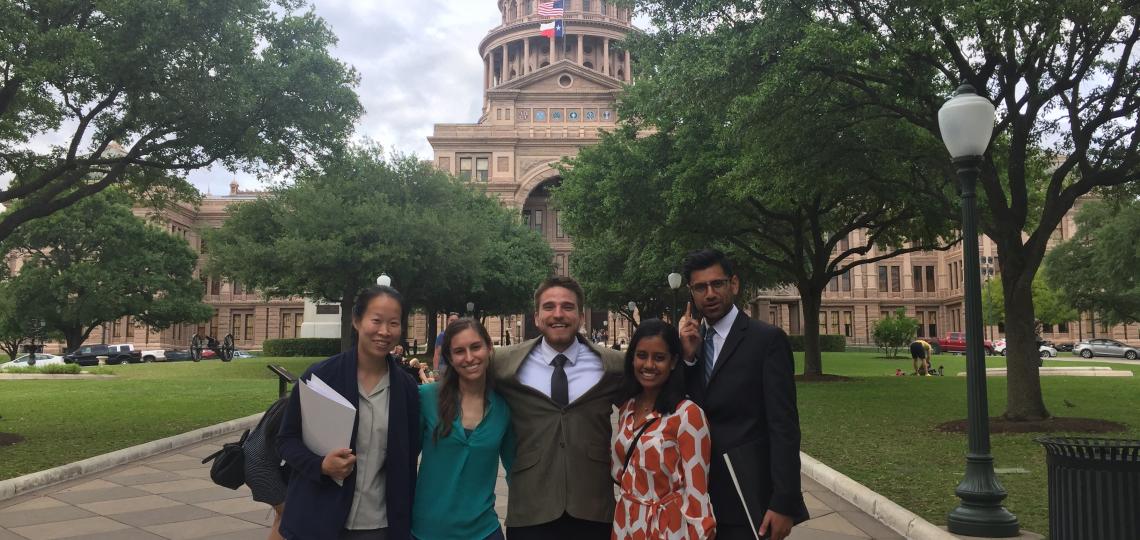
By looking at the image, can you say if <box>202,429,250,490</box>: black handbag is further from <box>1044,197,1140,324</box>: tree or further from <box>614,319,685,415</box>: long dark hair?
<box>1044,197,1140,324</box>: tree

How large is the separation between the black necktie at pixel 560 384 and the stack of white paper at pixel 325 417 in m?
0.87

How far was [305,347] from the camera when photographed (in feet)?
181

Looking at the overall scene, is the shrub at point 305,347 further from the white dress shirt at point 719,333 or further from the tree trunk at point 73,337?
the white dress shirt at point 719,333

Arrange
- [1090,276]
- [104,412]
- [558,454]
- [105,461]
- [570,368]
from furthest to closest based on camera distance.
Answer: [1090,276] → [104,412] → [105,461] → [570,368] → [558,454]

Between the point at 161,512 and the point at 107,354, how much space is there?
54.1 metres

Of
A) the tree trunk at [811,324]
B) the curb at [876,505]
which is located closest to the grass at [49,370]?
the tree trunk at [811,324]

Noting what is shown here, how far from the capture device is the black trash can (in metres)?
5.11

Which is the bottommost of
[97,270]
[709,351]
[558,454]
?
[558,454]

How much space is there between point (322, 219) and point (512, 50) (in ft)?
246

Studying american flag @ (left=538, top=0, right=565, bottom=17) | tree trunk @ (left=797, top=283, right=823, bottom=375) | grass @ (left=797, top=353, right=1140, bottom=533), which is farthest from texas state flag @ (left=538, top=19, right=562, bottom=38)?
grass @ (left=797, top=353, right=1140, bottom=533)

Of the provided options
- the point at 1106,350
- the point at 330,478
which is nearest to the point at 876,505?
the point at 330,478

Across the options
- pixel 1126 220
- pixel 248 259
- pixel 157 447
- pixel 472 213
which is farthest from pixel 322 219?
pixel 1126 220

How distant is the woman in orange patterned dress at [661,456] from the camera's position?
3.44 meters

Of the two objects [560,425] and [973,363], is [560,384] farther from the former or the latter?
[973,363]
